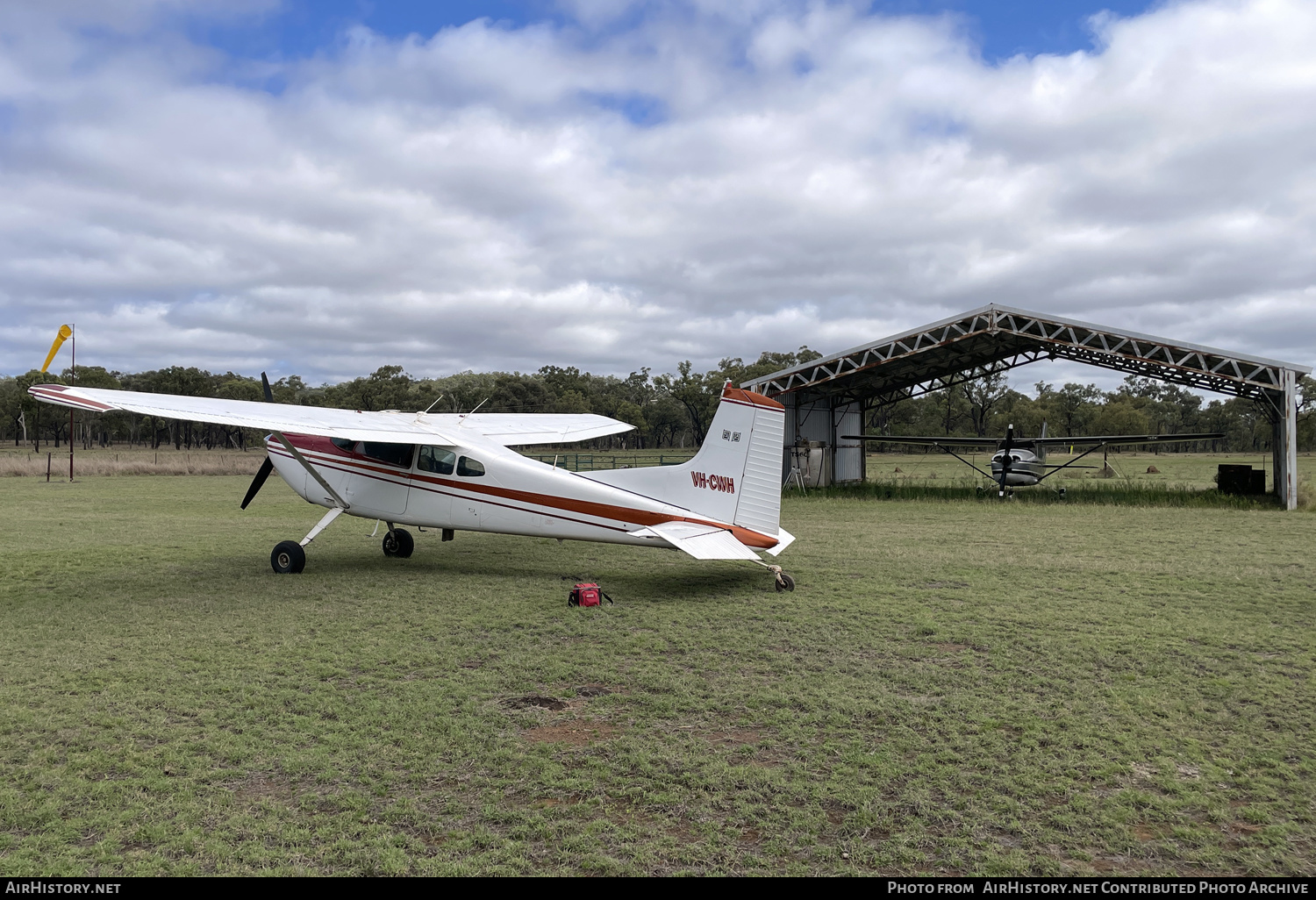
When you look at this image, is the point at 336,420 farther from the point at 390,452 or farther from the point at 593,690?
the point at 593,690

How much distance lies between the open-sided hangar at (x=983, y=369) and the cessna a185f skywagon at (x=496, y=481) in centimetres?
1377

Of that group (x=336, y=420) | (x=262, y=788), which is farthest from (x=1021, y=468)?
(x=262, y=788)

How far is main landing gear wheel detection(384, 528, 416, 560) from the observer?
10.7 meters

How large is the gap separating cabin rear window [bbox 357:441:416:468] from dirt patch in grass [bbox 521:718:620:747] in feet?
20.6

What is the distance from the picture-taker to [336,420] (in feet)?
30.5

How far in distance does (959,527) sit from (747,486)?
7.76 meters

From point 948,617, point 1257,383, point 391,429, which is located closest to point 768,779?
point 948,617

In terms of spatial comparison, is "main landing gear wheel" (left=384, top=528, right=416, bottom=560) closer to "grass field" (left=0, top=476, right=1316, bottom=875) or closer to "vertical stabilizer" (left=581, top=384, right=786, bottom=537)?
"grass field" (left=0, top=476, right=1316, bottom=875)

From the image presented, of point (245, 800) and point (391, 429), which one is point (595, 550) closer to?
point (391, 429)

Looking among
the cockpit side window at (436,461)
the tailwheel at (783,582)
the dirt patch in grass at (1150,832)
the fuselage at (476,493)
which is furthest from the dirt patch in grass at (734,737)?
the cockpit side window at (436,461)

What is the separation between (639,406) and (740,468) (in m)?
80.5

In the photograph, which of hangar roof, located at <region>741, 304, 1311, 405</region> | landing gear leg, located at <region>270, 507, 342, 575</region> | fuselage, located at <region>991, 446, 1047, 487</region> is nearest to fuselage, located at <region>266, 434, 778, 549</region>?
landing gear leg, located at <region>270, 507, 342, 575</region>
